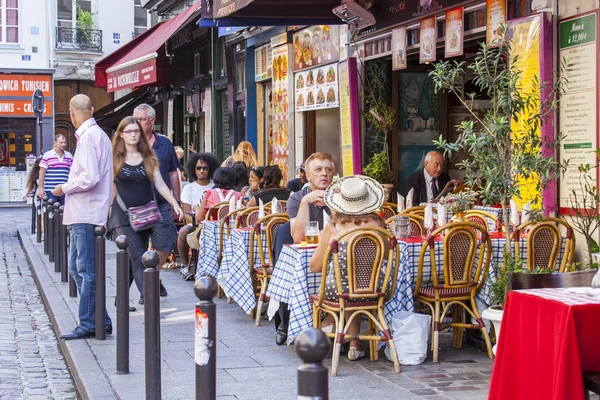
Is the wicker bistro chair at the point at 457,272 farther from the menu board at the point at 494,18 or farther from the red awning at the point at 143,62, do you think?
the red awning at the point at 143,62

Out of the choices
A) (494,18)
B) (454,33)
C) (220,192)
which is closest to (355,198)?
(494,18)

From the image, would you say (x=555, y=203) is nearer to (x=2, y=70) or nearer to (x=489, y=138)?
(x=489, y=138)

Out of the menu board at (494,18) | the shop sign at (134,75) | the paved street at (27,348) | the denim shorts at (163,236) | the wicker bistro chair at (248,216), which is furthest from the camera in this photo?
the shop sign at (134,75)

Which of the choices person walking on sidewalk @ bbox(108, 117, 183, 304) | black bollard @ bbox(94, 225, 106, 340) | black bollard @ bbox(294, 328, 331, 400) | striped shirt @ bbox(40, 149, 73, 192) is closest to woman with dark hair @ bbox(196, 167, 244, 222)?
person walking on sidewalk @ bbox(108, 117, 183, 304)

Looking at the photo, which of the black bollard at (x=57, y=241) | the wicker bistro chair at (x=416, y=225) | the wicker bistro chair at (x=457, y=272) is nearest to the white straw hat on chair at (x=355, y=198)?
the wicker bistro chair at (x=457, y=272)

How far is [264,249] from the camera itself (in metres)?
9.14

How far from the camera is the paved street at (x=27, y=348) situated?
23.7ft

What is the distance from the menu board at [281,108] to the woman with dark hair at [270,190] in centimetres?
660

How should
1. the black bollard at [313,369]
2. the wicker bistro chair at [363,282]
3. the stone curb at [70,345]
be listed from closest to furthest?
the black bollard at [313,369] → the stone curb at [70,345] → the wicker bistro chair at [363,282]

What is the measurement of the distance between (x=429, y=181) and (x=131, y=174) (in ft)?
14.2

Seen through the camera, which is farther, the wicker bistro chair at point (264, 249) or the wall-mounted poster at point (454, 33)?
the wall-mounted poster at point (454, 33)

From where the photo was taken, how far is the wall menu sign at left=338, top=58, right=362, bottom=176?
46.2 ft

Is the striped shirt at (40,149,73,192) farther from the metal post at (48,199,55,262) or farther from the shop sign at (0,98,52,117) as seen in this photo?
the shop sign at (0,98,52,117)

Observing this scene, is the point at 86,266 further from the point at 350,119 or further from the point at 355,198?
the point at 350,119
